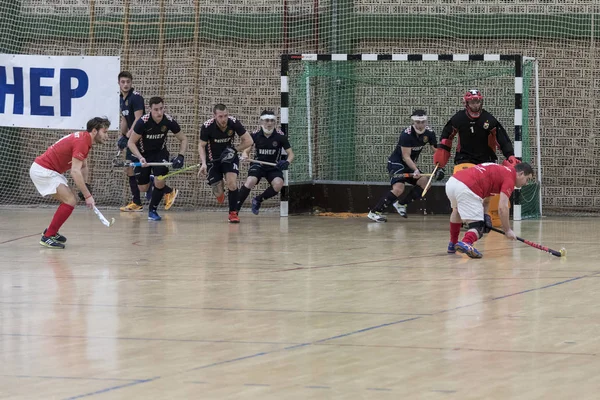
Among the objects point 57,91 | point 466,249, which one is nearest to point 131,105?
point 57,91

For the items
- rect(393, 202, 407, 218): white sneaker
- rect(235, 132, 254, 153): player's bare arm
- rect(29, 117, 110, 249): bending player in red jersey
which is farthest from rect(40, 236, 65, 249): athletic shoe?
rect(393, 202, 407, 218): white sneaker

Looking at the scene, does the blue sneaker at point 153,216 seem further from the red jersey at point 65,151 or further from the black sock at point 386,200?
the red jersey at point 65,151

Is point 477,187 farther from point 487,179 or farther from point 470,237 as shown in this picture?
point 470,237

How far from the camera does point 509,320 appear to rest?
6867mm

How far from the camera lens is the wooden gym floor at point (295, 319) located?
5.12 m

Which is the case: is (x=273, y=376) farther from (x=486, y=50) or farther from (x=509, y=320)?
(x=486, y=50)

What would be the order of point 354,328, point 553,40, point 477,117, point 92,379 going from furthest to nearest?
point 553,40, point 477,117, point 354,328, point 92,379

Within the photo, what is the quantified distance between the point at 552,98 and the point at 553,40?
0.93 metres

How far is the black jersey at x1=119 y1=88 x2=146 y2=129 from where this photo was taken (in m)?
16.2

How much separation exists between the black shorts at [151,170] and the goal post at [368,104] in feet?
6.89

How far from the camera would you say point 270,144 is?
51.0ft

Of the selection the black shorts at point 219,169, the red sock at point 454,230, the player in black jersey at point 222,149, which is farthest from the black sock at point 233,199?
the red sock at point 454,230

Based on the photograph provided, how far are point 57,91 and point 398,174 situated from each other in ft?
19.6

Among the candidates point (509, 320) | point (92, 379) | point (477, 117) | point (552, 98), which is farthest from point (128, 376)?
point (552, 98)
